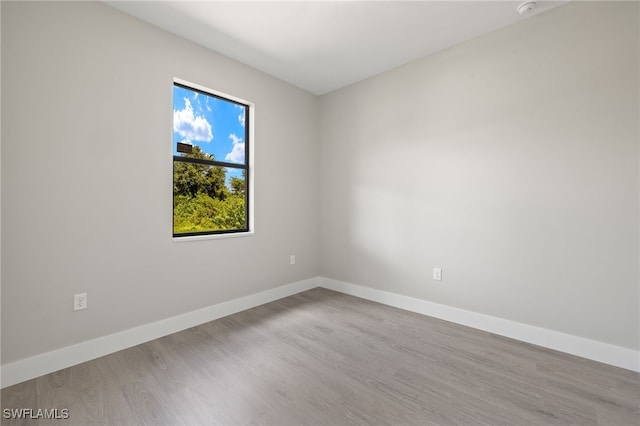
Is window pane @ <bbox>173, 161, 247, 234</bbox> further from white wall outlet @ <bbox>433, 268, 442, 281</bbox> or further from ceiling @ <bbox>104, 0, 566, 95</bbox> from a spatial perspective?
white wall outlet @ <bbox>433, 268, 442, 281</bbox>

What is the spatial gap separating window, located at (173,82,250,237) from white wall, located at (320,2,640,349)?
1.46 meters

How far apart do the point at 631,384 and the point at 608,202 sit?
1181 mm

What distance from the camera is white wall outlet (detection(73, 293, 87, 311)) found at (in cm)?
200

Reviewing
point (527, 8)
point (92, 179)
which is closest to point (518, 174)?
point (527, 8)

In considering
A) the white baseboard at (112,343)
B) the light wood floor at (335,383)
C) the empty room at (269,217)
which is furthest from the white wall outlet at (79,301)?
the light wood floor at (335,383)

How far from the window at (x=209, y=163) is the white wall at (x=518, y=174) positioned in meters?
1.46

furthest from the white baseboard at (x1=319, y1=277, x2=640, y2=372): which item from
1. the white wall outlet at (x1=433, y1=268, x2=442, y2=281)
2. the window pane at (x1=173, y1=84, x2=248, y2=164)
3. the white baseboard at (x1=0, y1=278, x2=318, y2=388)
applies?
the window pane at (x1=173, y1=84, x2=248, y2=164)

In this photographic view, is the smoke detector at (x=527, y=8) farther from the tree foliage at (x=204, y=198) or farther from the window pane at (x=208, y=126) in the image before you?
the tree foliage at (x=204, y=198)

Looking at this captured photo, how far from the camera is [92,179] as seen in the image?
6.77ft

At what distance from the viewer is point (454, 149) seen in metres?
2.72

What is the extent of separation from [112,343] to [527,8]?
159 inches

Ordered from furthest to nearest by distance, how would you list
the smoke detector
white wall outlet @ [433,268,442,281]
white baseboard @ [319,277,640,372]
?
white wall outlet @ [433,268,442,281] < the smoke detector < white baseboard @ [319,277,640,372]

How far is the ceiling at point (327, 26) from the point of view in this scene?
2.16 metres

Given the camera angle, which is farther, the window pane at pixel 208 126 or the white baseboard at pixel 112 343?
the window pane at pixel 208 126
